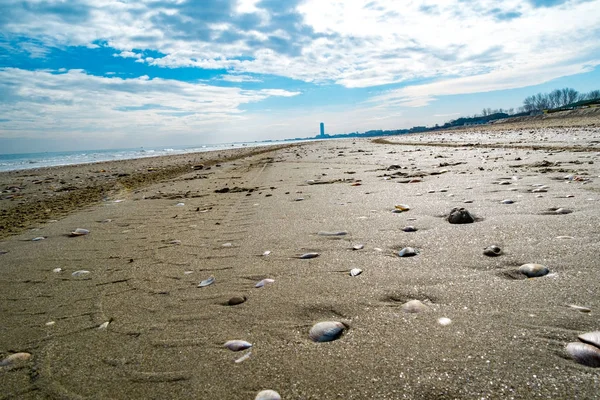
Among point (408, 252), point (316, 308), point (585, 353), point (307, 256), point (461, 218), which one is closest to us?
point (585, 353)

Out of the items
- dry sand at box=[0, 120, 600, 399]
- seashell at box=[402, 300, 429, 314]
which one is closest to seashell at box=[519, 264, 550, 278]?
dry sand at box=[0, 120, 600, 399]

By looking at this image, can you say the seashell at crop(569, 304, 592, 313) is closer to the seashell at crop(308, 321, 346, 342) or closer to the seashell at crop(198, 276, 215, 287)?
the seashell at crop(308, 321, 346, 342)

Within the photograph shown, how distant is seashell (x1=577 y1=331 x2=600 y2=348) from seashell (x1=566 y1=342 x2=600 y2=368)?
3 cm

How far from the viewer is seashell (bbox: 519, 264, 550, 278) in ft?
6.28

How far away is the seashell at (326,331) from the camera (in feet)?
5.04

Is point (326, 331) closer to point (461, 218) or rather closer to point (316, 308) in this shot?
point (316, 308)

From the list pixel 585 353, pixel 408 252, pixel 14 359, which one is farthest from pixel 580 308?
pixel 14 359

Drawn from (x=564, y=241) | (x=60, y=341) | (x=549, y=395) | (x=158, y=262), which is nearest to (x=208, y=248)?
(x=158, y=262)

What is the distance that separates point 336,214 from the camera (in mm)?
3996

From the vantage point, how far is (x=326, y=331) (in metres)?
1.57

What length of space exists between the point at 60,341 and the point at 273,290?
47.9 inches

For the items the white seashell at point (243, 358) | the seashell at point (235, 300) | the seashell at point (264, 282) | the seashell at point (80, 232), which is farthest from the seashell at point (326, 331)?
the seashell at point (80, 232)

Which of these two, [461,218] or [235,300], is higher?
[461,218]

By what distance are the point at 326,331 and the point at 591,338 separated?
110 centimetres
